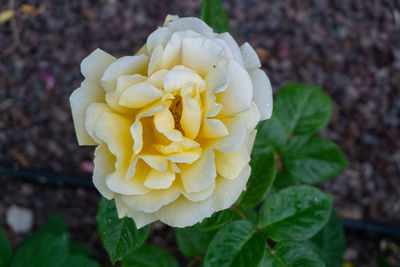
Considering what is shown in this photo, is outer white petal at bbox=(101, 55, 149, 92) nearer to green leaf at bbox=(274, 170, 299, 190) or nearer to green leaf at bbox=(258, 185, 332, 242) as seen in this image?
green leaf at bbox=(258, 185, 332, 242)

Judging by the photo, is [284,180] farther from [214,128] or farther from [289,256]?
[214,128]

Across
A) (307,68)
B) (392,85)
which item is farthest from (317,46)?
(392,85)

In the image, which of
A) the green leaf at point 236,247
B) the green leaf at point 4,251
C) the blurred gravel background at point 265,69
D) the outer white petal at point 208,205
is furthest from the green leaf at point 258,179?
the blurred gravel background at point 265,69

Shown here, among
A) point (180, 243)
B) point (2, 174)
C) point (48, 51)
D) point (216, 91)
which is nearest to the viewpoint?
point (216, 91)

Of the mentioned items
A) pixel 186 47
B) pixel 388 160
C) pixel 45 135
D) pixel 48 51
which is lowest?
pixel 388 160

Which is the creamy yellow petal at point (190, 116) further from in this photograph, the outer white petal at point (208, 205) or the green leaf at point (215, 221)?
the green leaf at point (215, 221)

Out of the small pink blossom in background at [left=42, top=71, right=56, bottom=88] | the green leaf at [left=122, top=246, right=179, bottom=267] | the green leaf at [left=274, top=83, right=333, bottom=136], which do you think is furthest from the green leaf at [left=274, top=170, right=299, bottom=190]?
the small pink blossom in background at [left=42, top=71, right=56, bottom=88]

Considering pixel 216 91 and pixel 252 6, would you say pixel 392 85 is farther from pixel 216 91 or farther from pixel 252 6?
pixel 216 91
